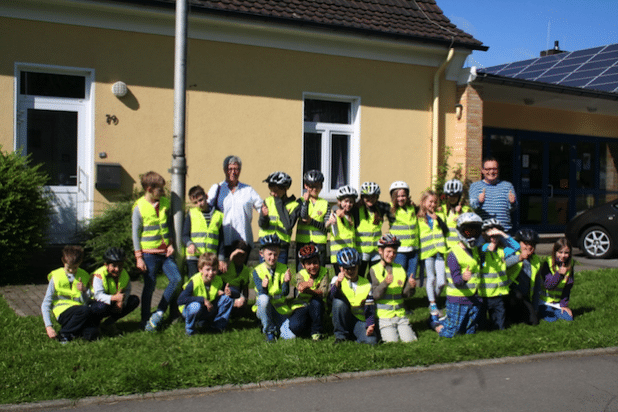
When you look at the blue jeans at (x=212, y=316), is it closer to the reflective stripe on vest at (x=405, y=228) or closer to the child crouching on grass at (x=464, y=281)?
the reflective stripe on vest at (x=405, y=228)

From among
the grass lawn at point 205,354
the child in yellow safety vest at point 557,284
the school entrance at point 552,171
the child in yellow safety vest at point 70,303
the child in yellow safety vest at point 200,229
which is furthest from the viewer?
the school entrance at point 552,171

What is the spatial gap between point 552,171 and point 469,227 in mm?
11852

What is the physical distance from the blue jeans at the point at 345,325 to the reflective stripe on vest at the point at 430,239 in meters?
1.62

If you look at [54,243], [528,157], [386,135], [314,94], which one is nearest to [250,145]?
[314,94]

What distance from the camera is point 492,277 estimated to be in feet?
22.3

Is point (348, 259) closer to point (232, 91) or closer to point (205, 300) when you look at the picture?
point (205, 300)

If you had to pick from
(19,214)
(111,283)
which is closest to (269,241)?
(111,283)

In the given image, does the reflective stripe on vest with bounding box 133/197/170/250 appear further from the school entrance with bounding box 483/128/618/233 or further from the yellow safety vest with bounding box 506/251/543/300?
the school entrance with bounding box 483/128/618/233

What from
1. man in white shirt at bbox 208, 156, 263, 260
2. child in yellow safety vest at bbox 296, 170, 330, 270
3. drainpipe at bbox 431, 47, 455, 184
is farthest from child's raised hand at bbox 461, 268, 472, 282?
drainpipe at bbox 431, 47, 455, 184

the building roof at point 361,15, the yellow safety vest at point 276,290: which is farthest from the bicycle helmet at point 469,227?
the building roof at point 361,15

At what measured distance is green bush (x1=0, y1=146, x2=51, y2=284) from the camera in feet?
28.1

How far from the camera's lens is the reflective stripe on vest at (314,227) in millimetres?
7160

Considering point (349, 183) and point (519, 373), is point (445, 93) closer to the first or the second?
point (349, 183)

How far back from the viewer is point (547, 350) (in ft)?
20.1
